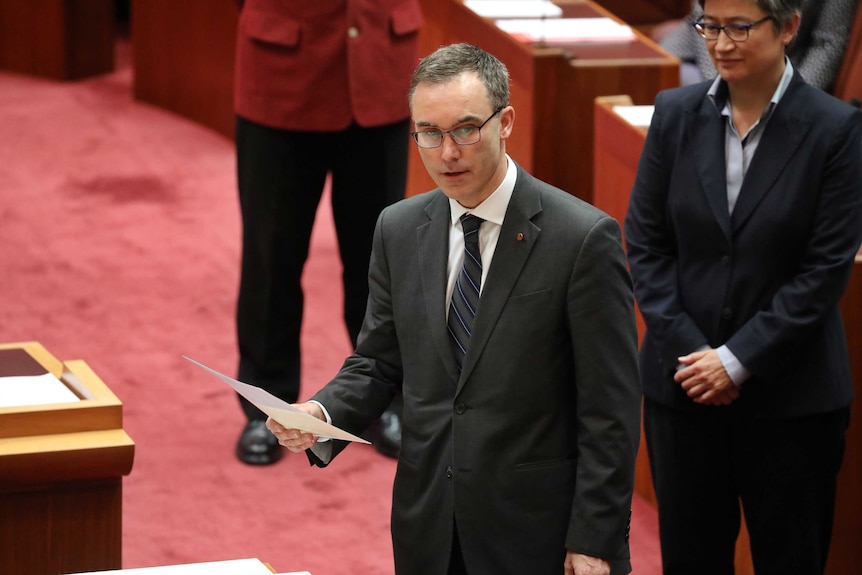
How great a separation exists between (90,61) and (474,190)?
5.71 m

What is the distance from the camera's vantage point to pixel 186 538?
323 cm

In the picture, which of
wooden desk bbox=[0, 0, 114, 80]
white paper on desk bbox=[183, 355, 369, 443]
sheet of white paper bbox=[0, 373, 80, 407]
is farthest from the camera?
wooden desk bbox=[0, 0, 114, 80]

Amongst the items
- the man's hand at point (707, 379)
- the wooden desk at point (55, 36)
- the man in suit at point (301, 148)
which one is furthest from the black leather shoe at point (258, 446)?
the wooden desk at point (55, 36)

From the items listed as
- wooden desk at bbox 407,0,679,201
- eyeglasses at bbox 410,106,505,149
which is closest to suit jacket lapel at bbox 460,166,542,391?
eyeglasses at bbox 410,106,505,149

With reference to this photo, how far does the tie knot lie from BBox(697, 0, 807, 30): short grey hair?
0.68 m

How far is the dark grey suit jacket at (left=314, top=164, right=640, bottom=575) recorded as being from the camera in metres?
1.92

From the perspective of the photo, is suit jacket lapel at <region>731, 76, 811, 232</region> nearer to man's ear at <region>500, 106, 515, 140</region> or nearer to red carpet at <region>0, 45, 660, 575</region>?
man's ear at <region>500, 106, 515, 140</region>

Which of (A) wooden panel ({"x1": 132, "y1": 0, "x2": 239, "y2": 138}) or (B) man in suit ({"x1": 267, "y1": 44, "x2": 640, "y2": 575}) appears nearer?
(B) man in suit ({"x1": 267, "y1": 44, "x2": 640, "y2": 575})

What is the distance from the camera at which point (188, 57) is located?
6570 mm

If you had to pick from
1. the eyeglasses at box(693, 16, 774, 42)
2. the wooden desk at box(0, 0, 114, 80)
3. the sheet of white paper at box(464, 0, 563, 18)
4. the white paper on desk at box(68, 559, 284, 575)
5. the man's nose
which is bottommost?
the wooden desk at box(0, 0, 114, 80)

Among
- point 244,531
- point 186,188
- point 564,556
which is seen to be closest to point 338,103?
point 244,531

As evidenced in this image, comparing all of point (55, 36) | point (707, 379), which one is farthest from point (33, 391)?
point (55, 36)

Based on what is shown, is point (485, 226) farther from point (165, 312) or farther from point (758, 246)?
point (165, 312)

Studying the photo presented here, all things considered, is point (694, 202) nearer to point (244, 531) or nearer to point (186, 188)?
point (244, 531)
